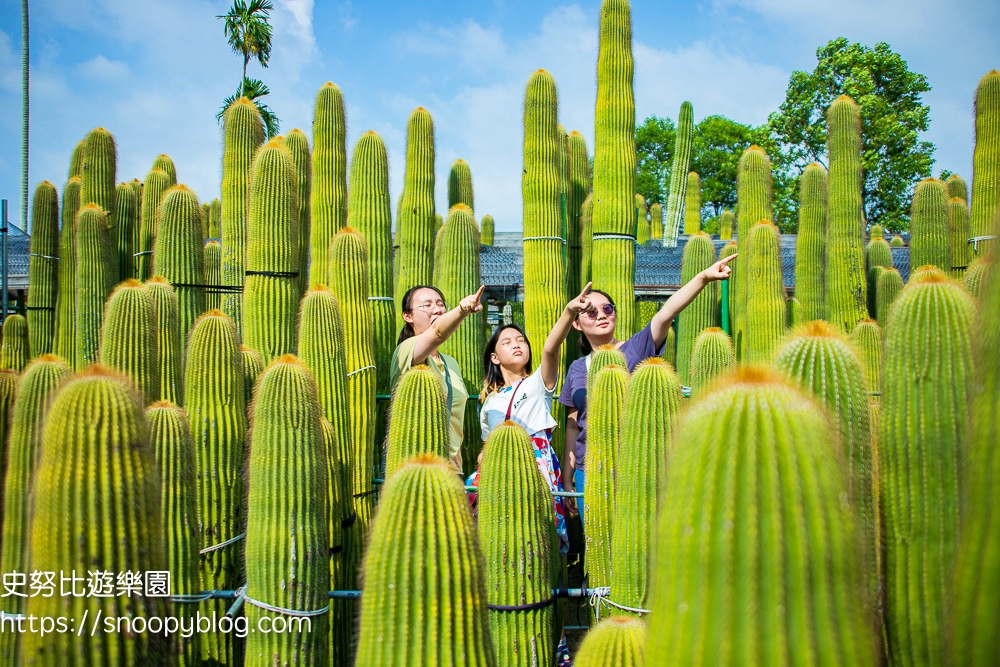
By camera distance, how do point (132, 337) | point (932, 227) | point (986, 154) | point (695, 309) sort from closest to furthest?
point (132, 337), point (986, 154), point (932, 227), point (695, 309)

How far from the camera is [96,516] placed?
1913 millimetres

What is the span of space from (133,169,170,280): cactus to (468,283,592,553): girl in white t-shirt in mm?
3806

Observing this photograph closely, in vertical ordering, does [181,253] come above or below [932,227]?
below

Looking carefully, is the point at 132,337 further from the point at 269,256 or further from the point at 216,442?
the point at 269,256

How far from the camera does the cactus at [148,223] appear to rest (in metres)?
6.60

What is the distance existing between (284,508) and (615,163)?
425cm

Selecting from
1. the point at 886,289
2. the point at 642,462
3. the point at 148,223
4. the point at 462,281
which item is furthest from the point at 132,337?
the point at 886,289

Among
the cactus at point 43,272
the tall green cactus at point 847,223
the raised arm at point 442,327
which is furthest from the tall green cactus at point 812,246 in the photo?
the cactus at point 43,272

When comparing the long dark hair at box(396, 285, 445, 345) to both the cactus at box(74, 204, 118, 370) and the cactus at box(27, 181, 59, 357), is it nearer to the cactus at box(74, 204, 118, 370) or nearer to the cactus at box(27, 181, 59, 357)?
the cactus at box(74, 204, 118, 370)

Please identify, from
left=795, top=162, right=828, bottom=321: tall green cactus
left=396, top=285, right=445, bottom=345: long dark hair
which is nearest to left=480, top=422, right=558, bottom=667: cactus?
left=396, top=285, right=445, bottom=345: long dark hair

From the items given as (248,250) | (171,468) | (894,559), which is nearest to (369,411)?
(248,250)

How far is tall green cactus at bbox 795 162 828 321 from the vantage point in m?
7.30

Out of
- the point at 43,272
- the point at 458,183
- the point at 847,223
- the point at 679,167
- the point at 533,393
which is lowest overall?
the point at 533,393

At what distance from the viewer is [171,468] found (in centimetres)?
303
